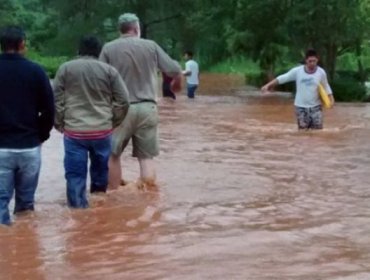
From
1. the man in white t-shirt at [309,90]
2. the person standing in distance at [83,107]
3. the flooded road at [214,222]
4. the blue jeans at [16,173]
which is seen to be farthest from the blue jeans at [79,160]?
the man in white t-shirt at [309,90]

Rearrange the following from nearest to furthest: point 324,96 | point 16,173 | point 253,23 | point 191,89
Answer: point 16,173, point 324,96, point 191,89, point 253,23

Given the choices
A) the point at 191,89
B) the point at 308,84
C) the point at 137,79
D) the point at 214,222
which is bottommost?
the point at 191,89

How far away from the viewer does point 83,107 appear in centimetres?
910

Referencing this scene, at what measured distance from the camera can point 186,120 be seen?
20.7m

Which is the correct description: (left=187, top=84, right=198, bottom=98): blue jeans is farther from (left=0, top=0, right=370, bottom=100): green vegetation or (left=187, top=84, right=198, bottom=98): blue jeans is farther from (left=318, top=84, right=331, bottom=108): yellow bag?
(left=318, top=84, right=331, bottom=108): yellow bag

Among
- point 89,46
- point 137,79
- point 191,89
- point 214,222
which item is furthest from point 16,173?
point 191,89

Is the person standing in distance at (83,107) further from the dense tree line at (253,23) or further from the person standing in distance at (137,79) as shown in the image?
the dense tree line at (253,23)

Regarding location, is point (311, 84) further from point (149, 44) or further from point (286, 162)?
point (149, 44)

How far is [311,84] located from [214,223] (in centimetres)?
938

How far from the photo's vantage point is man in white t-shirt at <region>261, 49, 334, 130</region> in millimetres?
17484

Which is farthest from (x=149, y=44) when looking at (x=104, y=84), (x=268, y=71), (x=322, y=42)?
(x=268, y=71)

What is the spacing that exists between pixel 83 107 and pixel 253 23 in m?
26.8

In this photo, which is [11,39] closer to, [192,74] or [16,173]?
[16,173]

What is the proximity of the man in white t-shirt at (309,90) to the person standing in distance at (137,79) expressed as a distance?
7335 mm
